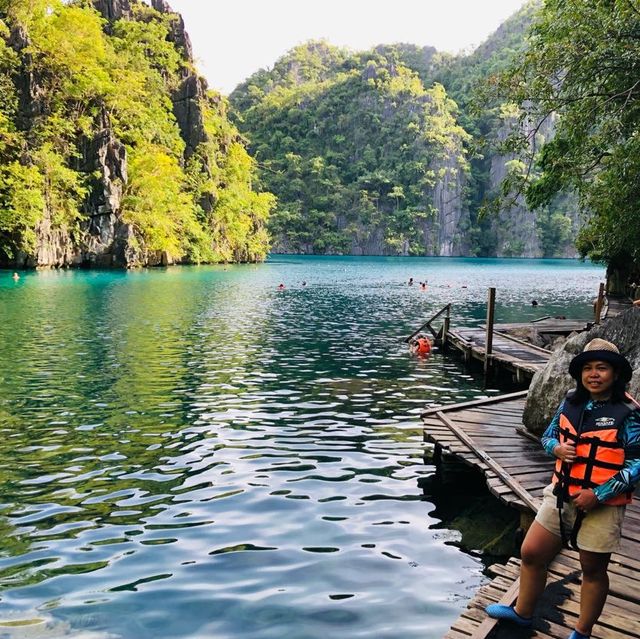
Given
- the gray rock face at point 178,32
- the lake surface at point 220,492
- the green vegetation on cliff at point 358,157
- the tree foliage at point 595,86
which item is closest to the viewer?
the lake surface at point 220,492

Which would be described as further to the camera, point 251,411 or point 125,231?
point 125,231

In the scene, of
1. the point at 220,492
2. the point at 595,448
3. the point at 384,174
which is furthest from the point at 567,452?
the point at 384,174

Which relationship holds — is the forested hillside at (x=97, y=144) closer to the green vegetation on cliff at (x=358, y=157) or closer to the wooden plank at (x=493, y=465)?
the wooden plank at (x=493, y=465)

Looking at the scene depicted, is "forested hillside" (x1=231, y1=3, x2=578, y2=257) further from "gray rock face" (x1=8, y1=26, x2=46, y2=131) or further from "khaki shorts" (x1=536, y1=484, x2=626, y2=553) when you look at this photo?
"khaki shorts" (x1=536, y1=484, x2=626, y2=553)

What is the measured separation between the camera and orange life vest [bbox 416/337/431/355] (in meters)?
23.4

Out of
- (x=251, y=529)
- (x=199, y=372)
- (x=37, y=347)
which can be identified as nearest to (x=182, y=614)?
(x=251, y=529)

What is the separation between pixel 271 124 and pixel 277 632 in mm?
169663

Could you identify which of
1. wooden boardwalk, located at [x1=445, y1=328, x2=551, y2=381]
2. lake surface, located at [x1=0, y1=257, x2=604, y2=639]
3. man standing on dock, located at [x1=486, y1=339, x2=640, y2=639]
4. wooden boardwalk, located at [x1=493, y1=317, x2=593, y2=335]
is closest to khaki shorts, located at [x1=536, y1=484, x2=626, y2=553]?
man standing on dock, located at [x1=486, y1=339, x2=640, y2=639]

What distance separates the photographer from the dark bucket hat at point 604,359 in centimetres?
442

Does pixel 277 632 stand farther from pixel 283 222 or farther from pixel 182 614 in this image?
pixel 283 222

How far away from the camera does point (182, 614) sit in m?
6.14

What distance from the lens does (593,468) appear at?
14.3 feet

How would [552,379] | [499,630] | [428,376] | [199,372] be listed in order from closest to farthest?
[499,630] < [552,379] < [199,372] < [428,376]

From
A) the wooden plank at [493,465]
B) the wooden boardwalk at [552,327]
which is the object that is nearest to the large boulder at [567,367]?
the wooden plank at [493,465]
